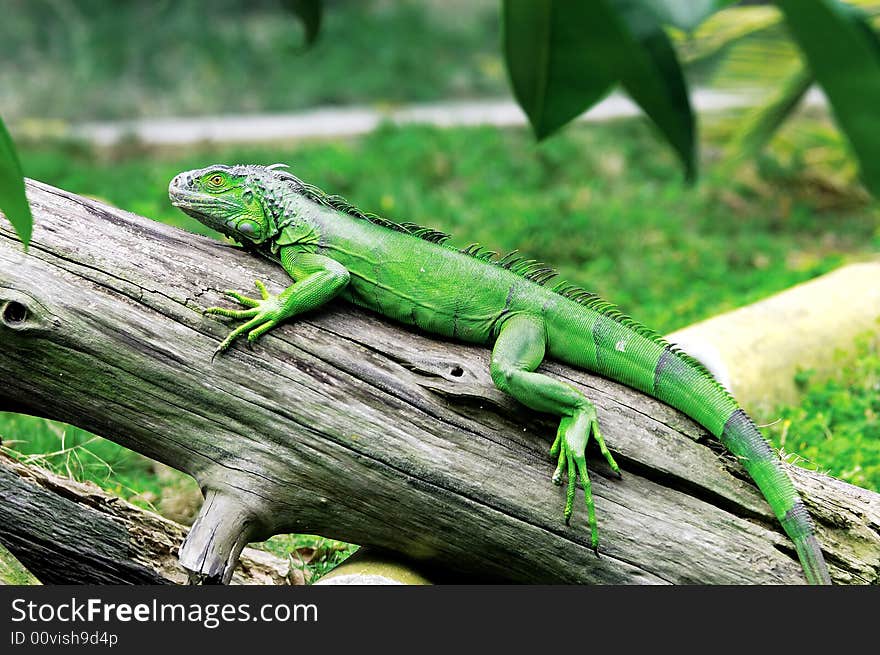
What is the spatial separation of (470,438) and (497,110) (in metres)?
10.1

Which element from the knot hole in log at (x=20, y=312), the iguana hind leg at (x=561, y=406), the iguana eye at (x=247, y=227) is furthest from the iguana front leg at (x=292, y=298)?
the iguana hind leg at (x=561, y=406)

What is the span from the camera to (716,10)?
1.91ft

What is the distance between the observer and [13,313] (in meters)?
3.29

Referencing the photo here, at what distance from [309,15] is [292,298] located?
9.10 ft

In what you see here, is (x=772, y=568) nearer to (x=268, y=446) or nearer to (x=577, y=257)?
(x=268, y=446)

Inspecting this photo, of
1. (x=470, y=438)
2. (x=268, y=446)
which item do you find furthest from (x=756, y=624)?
(x=268, y=446)

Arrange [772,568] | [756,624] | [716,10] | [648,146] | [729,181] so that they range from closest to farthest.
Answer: [716,10] → [756,624] → [772,568] → [729,181] → [648,146]

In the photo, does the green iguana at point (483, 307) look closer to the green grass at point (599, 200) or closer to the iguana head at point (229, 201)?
the iguana head at point (229, 201)

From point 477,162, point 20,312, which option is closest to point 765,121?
point 477,162

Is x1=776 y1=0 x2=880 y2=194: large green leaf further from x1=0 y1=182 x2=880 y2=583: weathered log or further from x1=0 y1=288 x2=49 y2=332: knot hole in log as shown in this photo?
x1=0 y1=288 x2=49 y2=332: knot hole in log

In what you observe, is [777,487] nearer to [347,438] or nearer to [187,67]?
[347,438]

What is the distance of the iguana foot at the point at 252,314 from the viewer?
11.1 feet

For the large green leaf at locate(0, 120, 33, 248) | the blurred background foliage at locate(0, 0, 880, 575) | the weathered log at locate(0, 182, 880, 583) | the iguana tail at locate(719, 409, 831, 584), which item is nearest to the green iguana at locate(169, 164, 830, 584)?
the iguana tail at locate(719, 409, 831, 584)

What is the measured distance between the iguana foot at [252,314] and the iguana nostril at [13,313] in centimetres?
66
